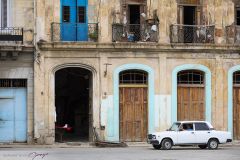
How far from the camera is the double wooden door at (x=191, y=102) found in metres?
37.5

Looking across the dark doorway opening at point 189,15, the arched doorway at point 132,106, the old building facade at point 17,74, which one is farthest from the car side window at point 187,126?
the old building facade at point 17,74

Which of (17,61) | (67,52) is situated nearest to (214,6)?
(67,52)

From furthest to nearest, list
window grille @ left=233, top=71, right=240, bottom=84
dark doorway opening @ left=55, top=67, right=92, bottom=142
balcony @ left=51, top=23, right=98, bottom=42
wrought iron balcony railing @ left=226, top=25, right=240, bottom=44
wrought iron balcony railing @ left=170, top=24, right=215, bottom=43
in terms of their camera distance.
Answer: dark doorway opening @ left=55, top=67, right=92, bottom=142 → window grille @ left=233, top=71, right=240, bottom=84 → wrought iron balcony railing @ left=226, top=25, right=240, bottom=44 → wrought iron balcony railing @ left=170, top=24, right=215, bottom=43 → balcony @ left=51, top=23, right=98, bottom=42

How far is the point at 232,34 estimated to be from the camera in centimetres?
3816

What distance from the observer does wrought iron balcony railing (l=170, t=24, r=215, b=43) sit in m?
37.2

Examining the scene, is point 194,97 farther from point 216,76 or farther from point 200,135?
point 200,135

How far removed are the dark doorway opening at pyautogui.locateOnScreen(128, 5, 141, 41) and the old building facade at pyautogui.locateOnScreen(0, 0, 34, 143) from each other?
17.4 ft

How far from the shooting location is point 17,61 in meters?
35.6

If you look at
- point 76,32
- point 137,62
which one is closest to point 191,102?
point 137,62

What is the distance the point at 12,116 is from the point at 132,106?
20.9 ft

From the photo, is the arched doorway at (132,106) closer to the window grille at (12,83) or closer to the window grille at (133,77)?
the window grille at (133,77)

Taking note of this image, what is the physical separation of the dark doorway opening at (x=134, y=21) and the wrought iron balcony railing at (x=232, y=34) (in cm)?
509

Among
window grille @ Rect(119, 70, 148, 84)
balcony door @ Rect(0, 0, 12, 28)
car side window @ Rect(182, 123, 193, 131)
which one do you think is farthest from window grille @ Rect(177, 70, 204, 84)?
balcony door @ Rect(0, 0, 12, 28)

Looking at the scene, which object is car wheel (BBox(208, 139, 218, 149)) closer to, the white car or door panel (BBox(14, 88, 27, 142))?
the white car
